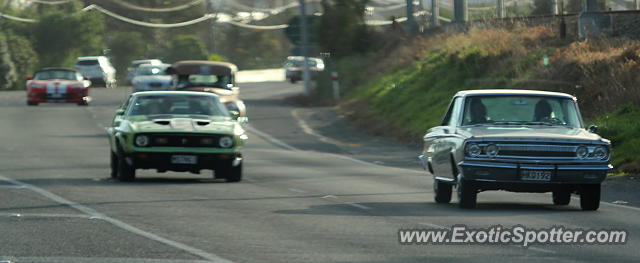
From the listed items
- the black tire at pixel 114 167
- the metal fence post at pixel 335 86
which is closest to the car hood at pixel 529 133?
the black tire at pixel 114 167

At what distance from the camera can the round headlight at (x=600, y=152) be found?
595 inches

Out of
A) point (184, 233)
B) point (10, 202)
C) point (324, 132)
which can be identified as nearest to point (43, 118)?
point (324, 132)

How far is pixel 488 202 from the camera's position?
56.2 ft

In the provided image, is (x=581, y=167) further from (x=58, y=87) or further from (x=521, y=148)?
(x=58, y=87)

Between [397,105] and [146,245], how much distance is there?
28444 millimetres

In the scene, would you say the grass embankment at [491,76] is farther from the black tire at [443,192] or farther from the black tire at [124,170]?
the black tire at [124,170]

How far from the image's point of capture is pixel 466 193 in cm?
1546

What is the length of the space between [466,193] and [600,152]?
160cm

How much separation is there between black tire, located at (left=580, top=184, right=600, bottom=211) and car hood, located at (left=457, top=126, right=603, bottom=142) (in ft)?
1.92

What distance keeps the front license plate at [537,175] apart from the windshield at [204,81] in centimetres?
1913

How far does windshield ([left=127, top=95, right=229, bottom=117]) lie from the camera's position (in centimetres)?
2134

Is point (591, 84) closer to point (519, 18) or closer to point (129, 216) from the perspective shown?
point (519, 18)

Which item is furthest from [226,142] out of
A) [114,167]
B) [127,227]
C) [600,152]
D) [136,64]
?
[136,64]

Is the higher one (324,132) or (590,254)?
(590,254)
